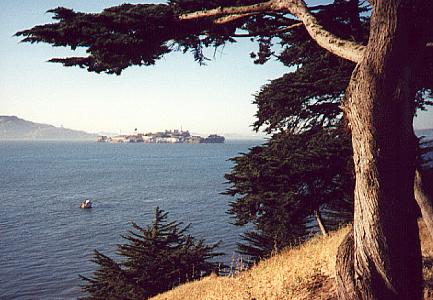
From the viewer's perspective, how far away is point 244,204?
46.0ft

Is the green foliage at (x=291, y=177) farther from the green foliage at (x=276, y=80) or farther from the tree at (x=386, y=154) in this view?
the tree at (x=386, y=154)

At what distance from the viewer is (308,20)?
151 inches

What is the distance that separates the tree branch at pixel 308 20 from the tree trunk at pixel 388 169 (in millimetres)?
334

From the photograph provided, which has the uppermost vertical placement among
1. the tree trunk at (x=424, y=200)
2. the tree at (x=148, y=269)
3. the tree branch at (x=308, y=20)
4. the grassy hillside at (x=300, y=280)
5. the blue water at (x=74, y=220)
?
the tree branch at (x=308, y=20)

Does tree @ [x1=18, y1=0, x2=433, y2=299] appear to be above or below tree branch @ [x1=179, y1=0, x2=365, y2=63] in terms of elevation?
below

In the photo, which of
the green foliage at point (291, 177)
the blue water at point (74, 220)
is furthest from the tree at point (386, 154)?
the blue water at point (74, 220)

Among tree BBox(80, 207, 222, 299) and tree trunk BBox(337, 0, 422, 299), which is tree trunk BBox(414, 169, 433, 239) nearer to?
tree trunk BBox(337, 0, 422, 299)

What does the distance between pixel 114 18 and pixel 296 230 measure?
13.7 metres

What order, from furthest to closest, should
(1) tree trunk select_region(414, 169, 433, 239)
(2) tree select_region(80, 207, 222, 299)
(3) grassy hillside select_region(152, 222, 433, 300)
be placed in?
(2) tree select_region(80, 207, 222, 299) → (1) tree trunk select_region(414, 169, 433, 239) → (3) grassy hillside select_region(152, 222, 433, 300)

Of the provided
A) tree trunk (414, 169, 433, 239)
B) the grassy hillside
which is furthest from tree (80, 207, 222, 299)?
tree trunk (414, 169, 433, 239)

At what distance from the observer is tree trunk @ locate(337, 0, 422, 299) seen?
281cm

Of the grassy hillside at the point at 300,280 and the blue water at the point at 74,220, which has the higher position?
the grassy hillside at the point at 300,280

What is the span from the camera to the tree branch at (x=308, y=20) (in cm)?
332

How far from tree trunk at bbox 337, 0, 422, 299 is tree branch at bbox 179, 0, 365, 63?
1.10 ft
